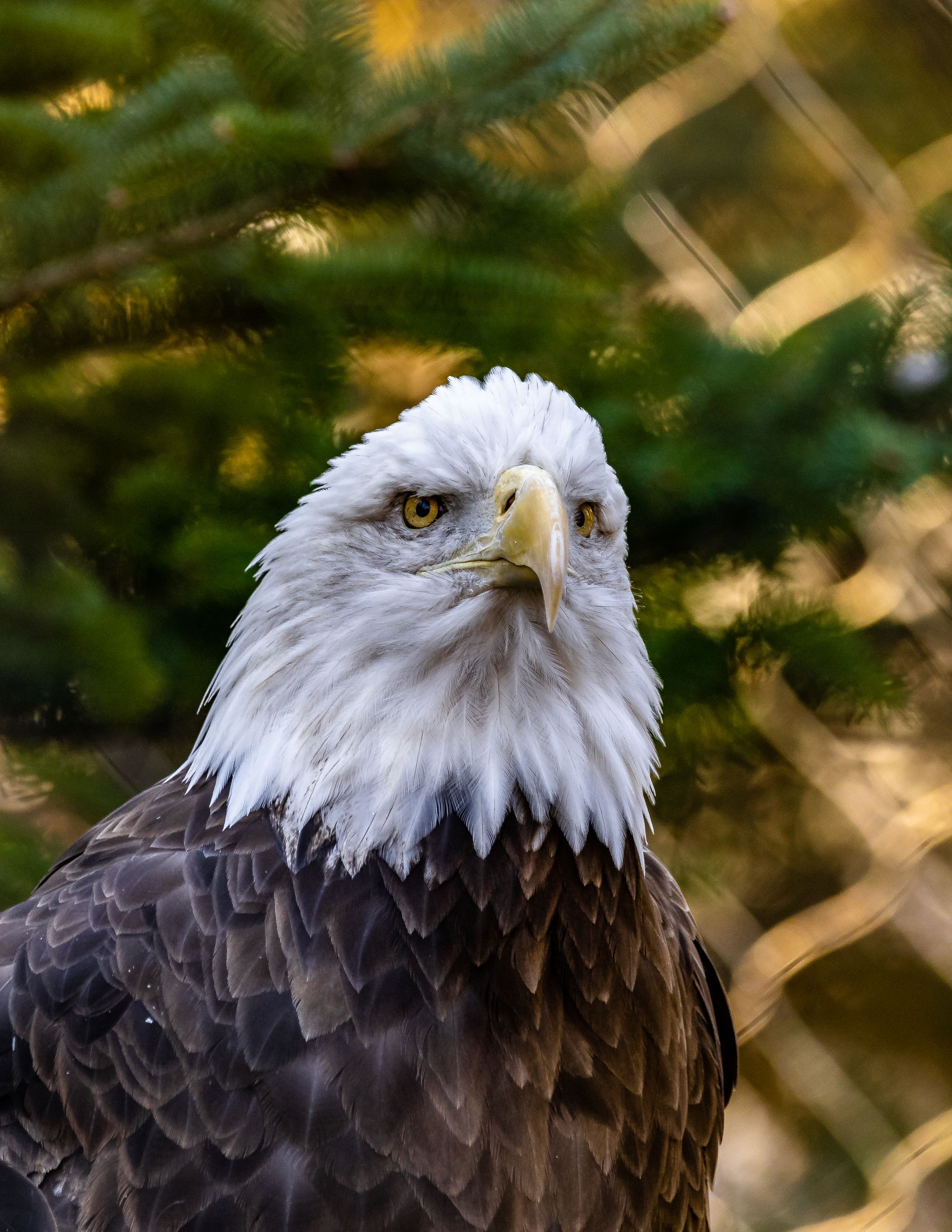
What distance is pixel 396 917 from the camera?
0.66m

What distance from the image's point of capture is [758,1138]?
1.52 metres

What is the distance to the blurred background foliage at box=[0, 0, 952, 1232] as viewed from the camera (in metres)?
0.80

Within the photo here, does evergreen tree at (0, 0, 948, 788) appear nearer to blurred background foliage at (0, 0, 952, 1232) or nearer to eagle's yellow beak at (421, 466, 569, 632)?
blurred background foliage at (0, 0, 952, 1232)

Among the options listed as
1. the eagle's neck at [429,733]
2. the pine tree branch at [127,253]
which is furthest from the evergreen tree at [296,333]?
the eagle's neck at [429,733]

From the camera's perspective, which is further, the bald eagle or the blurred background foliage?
the blurred background foliage

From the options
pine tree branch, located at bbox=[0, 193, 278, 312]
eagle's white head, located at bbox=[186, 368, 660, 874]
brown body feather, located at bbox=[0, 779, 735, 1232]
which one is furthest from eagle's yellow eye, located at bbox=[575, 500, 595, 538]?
pine tree branch, located at bbox=[0, 193, 278, 312]

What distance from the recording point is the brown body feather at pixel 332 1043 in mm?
609

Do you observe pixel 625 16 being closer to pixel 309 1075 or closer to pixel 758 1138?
pixel 309 1075

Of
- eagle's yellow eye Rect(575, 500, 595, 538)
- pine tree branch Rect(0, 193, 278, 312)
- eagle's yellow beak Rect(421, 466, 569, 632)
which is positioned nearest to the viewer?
eagle's yellow beak Rect(421, 466, 569, 632)

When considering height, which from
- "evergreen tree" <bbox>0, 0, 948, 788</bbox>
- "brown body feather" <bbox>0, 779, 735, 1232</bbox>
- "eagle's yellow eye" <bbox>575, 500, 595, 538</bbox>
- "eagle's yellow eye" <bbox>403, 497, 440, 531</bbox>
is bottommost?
"brown body feather" <bbox>0, 779, 735, 1232</bbox>

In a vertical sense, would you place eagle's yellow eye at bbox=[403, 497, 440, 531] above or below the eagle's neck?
above

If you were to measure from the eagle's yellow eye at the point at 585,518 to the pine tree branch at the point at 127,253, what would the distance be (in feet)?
1.07

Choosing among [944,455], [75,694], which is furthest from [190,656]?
[944,455]

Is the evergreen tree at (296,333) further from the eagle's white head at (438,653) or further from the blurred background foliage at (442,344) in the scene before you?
the eagle's white head at (438,653)
